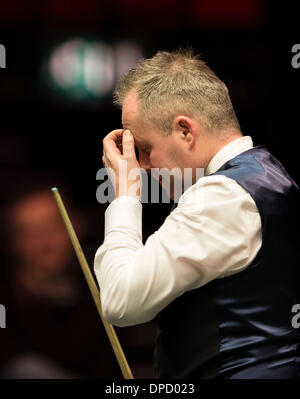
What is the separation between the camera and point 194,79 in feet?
5.90

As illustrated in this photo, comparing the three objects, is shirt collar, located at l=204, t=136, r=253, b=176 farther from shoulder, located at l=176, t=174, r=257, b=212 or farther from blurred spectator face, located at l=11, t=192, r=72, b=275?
blurred spectator face, located at l=11, t=192, r=72, b=275

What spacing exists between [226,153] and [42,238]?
1.53 metres

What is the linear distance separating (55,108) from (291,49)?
1059mm

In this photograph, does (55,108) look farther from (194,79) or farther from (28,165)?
(194,79)

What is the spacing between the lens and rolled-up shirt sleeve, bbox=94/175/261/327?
1.54 meters

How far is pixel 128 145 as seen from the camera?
1.80 metres

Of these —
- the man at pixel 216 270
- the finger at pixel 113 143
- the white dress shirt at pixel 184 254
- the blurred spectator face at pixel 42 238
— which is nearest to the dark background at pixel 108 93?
the blurred spectator face at pixel 42 238

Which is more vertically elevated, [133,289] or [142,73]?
[142,73]

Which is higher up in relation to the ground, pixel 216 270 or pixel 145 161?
pixel 145 161

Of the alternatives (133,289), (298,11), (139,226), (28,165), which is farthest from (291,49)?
(133,289)

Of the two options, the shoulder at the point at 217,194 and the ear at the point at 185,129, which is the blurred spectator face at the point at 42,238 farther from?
the shoulder at the point at 217,194

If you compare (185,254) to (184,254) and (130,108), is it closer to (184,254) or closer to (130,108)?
(184,254)

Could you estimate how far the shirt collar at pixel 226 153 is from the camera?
1764mm

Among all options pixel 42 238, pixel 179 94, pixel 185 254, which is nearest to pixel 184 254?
pixel 185 254
